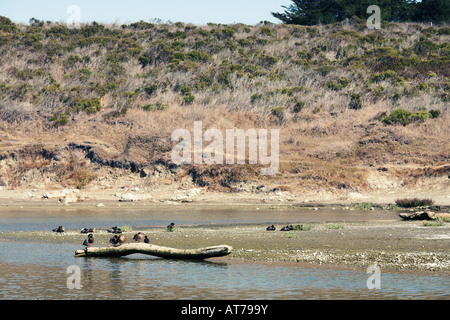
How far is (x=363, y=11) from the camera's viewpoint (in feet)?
281

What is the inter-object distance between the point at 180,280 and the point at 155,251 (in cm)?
362

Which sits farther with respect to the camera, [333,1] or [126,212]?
[333,1]

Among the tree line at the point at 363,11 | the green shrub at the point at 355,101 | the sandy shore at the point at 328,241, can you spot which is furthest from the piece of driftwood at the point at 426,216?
the tree line at the point at 363,11

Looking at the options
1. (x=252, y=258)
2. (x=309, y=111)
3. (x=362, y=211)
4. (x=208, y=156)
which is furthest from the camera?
(x=309, y=111)

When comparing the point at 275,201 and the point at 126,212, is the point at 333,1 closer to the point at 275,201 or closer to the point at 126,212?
the point at 275,201

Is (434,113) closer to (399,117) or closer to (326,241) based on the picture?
(399,117)

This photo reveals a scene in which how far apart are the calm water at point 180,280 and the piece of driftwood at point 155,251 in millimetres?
239

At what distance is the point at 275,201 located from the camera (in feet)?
140

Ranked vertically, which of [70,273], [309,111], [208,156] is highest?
[309,111]

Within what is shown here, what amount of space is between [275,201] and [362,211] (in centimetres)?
723

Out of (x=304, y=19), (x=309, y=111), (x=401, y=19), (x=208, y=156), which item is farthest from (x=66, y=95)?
(x=401, y=19)

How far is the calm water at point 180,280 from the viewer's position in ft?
52.9

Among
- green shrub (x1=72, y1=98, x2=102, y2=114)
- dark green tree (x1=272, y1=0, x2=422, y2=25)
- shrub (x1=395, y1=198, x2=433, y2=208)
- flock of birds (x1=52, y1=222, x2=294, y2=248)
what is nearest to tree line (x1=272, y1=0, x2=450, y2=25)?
dark green tree (x1=272, y1=0, x2=422, y2=25)

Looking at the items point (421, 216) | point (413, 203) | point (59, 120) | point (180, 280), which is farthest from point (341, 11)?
point (180, 280)
